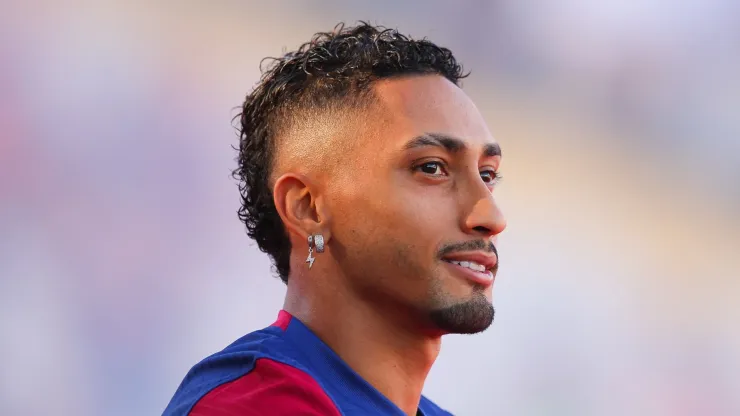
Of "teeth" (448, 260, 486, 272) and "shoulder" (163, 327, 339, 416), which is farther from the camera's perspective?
"teeth" (448, 260, 486, 272)

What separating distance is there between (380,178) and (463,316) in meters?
0.30

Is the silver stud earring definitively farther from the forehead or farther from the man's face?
the forehead

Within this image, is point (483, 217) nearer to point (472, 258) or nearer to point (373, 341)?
point (472, 258)

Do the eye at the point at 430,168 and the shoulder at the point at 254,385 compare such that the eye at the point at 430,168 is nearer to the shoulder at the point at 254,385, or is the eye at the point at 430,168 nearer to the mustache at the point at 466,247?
the mustache at the point at 466,247

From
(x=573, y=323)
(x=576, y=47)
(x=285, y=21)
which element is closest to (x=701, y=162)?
(x=576, y=47)

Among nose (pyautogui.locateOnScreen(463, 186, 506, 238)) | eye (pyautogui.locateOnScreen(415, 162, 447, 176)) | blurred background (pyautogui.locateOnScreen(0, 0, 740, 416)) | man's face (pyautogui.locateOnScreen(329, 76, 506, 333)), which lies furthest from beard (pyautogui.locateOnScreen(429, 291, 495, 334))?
blurred background (pyautogui.locateOnScreen(0, 0, 740, 416))

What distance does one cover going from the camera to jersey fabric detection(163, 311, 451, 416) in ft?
5.25

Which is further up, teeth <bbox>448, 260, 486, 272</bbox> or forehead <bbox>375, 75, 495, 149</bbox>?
forehead <bbox>375, 75, 495, 149</bbox>

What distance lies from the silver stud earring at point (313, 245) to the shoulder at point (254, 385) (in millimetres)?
161

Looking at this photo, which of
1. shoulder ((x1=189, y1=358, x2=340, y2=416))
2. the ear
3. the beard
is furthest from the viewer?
the ear

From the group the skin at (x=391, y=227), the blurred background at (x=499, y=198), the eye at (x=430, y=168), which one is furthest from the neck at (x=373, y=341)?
the blurred background at (x=499, y=198)

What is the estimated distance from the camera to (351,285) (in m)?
1.82

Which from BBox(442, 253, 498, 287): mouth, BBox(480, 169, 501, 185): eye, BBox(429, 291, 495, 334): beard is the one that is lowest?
BBox(429, 291, 495, 334): beard

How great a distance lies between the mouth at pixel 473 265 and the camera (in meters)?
1.77
